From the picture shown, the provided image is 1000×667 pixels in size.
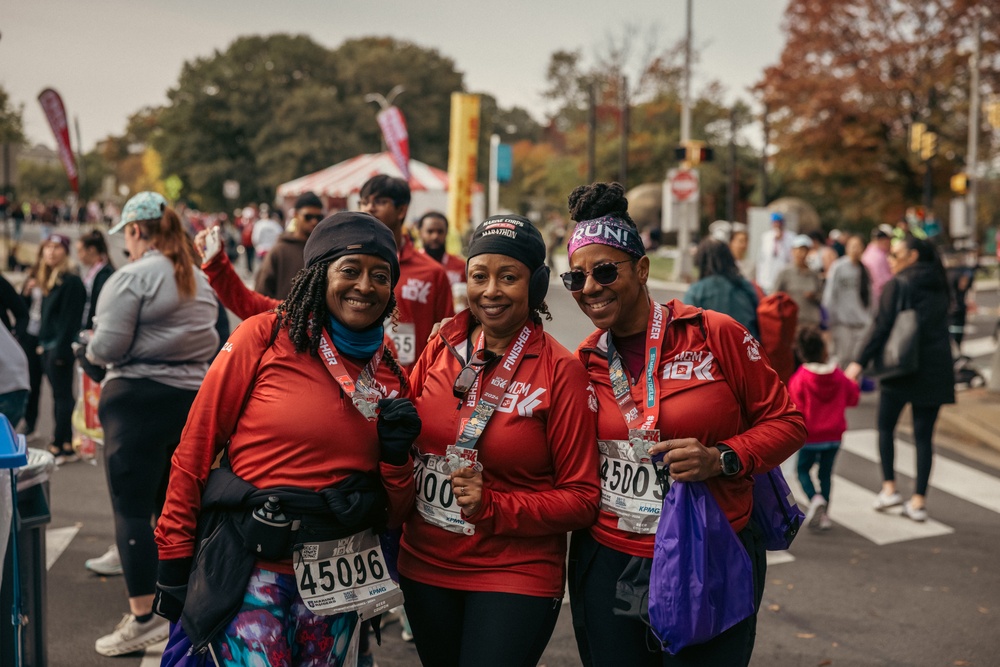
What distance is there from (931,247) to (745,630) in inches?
212

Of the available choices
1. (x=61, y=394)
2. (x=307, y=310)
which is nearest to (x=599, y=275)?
(x=307, y=310)

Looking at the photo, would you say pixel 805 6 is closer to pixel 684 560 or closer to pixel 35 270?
pixel 35 270

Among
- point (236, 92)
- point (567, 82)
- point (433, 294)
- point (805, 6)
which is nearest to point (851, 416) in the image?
point (433, 294)

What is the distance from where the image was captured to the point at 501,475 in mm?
3000

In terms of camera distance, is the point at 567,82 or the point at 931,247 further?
the point at 567,82

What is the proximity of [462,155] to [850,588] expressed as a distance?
22481 millimetres

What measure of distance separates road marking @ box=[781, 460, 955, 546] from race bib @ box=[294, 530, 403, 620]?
454 cm

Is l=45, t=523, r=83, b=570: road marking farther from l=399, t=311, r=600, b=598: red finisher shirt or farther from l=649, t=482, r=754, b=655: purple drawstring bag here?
l=649, t=482, r=754, b=655: purple drawstring bag

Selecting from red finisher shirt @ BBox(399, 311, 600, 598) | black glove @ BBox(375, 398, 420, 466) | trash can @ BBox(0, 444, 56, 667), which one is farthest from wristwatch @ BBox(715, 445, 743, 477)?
trash can @ BBox(0, 444, 56, 667)

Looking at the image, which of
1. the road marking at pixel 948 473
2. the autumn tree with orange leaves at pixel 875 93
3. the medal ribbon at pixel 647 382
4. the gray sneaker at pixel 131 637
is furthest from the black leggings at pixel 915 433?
the autumn tree with orange leaves at pixel 875 93

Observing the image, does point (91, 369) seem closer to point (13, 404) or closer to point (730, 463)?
point (13, 404)

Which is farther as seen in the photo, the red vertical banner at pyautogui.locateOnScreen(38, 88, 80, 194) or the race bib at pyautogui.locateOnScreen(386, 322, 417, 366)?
the red vertical banner at pyautogui.locateOnScreen(38, 88, 80, 194)

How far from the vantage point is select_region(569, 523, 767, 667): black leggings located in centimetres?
298

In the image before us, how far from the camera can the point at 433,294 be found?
5.68 m
